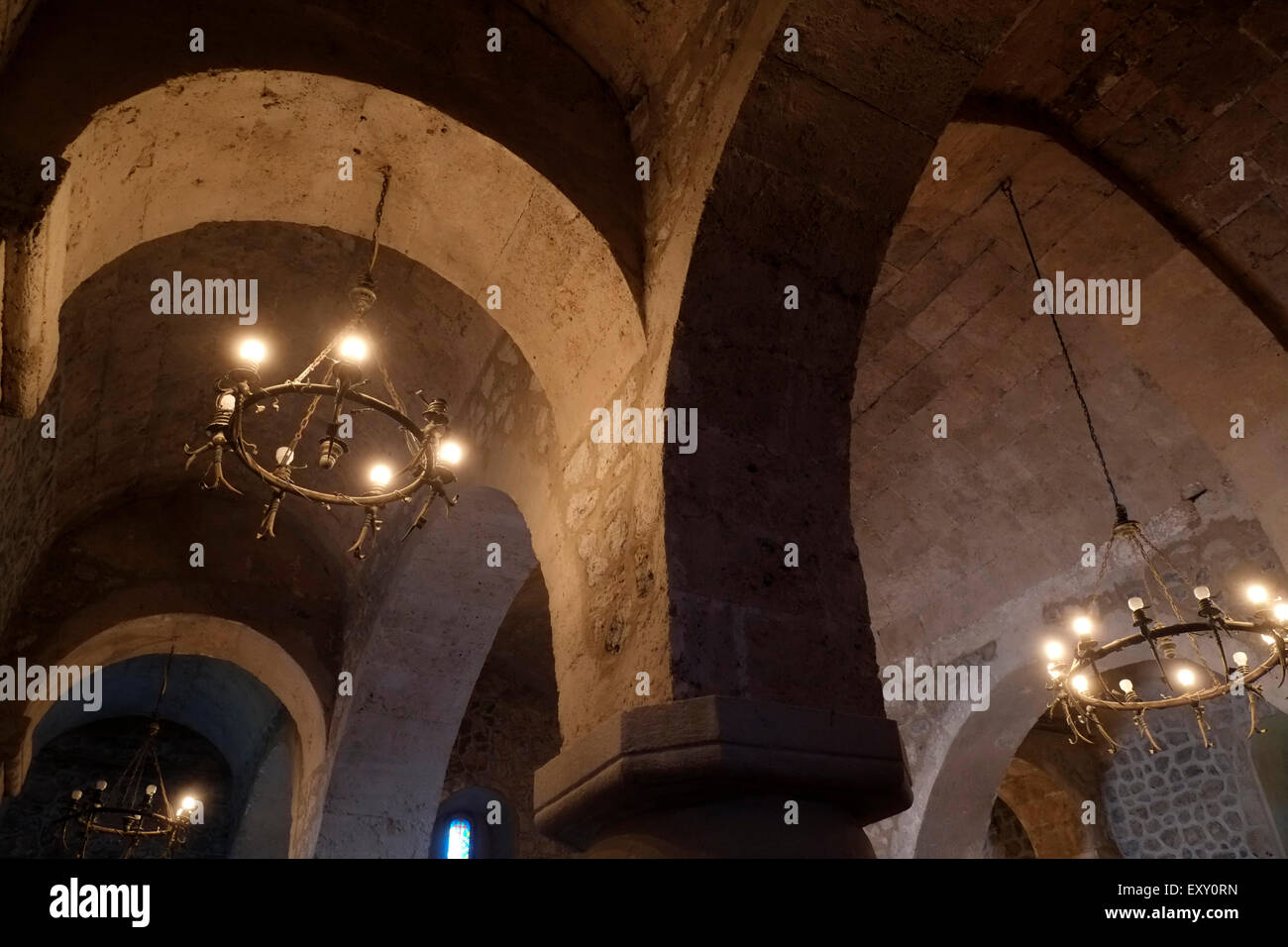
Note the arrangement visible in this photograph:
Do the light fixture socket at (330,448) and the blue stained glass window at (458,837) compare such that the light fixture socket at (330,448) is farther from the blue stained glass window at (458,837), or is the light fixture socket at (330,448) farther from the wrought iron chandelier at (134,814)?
the blue stained glass window at (458,837)

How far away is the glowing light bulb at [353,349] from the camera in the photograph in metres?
3.32

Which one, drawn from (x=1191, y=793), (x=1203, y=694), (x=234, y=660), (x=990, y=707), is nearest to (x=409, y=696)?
(x=234, y=660)

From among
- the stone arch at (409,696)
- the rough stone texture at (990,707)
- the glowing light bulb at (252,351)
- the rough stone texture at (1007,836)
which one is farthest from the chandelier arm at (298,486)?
the rough stone texture at (1007,836)

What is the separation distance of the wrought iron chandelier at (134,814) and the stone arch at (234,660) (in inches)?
20.7

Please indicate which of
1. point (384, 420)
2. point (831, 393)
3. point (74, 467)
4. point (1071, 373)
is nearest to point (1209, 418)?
point (1071, 373)

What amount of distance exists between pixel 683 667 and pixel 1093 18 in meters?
3.20

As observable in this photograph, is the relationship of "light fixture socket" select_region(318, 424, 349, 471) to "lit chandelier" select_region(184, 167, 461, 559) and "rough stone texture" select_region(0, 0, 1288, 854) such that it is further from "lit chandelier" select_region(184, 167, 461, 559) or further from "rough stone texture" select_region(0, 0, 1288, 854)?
"rough stone texture" select_region(0, 0, 1288, 854)

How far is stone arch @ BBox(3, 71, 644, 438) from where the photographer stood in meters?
2.57

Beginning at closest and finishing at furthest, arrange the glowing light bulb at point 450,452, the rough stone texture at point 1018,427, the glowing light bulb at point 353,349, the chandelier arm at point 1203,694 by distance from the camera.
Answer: the glowing light bulb at point 353,349, the glowing light bulb at point 450,452, the rough stone texture at point 1018,427, the chandelier arm at point 1203,694

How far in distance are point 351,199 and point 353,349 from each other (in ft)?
1.80

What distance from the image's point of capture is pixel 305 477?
20.9 ft

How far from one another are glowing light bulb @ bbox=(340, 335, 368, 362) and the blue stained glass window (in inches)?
320

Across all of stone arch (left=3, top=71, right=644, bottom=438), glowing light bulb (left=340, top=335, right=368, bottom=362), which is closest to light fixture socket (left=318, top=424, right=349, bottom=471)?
glowing light bulb (left=340, top=335, right=368, bottom=362)

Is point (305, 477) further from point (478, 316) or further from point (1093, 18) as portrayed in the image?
point (1093, 18)
